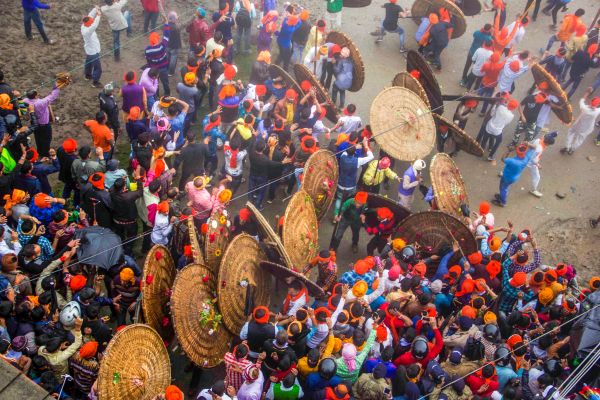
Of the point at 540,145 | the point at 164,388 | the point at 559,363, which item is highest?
the point at 540,145

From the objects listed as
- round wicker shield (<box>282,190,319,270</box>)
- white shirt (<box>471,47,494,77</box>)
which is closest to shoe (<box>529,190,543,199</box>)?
white shirt (<box>471,47,494,77</box>)

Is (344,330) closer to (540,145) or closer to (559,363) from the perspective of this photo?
(559,363)

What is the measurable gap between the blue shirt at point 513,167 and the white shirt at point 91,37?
929 centimetres

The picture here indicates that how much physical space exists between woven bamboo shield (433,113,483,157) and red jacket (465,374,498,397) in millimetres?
5618

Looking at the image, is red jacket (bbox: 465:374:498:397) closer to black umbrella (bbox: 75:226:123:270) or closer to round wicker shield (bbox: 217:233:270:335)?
round wicker shield (bbox: 217:233:270:335)

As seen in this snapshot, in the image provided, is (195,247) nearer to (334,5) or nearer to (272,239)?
(272,239)

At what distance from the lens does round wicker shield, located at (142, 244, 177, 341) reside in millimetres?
8000

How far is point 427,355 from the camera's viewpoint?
26.9ft

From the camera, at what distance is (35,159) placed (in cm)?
1005

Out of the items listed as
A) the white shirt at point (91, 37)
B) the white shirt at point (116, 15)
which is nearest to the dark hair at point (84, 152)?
the white shirt at point (91, 37)

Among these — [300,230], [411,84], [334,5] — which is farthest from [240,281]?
[334,5]

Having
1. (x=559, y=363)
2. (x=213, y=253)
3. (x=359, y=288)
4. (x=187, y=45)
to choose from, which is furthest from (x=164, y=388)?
(x=187, y=45)

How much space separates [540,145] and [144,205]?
25.8 feet

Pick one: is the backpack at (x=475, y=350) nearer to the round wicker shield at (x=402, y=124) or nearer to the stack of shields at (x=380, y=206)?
the stack of shields at (x=380, y=206)
